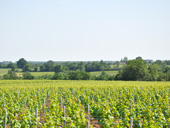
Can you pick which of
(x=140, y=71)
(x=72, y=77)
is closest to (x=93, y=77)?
(x=72, y=77)

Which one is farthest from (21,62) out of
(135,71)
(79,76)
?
(135,71)

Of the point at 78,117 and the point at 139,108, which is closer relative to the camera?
the point at 78,117

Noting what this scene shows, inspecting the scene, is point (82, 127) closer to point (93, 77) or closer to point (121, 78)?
point (121, 78)

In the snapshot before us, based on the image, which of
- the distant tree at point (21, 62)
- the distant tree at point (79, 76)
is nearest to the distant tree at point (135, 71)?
the distant tree at point (79, 76)

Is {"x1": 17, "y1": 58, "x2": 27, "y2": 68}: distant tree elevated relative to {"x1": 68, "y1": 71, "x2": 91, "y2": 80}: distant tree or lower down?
elevated

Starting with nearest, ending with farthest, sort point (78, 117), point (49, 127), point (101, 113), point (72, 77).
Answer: point (49, 127)
point (78, 117)
point (101, 113)
point (72, 77)

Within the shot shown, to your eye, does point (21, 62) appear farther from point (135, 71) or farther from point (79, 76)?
point (135, 71)

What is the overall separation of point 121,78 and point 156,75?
28.5 ft

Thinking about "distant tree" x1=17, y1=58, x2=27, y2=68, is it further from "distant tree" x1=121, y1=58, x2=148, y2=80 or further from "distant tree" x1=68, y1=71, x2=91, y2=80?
"distant tree" x1=121, y1=58, x2=148, y2=80

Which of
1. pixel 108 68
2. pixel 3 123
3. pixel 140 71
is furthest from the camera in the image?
pixel 108 68


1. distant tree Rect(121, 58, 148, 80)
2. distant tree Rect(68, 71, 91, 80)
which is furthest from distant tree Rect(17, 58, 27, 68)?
distant tree Rect(121, 58, 148, 80)

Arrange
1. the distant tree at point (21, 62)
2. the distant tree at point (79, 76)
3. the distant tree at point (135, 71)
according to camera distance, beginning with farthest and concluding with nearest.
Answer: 1. the distant tree at point (21, 62)
2. the distant tree at point (79, 76)
3. the distant tree at point (135, 71)

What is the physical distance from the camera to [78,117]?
33.2ft

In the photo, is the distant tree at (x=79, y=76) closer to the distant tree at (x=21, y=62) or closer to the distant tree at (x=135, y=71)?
the distant tree at (x=135, y=71)
